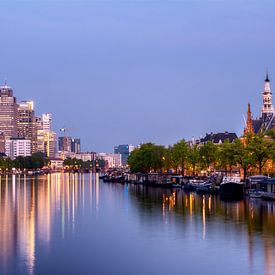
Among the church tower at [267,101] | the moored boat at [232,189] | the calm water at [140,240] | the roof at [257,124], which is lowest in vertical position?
the calm water at [140,240]

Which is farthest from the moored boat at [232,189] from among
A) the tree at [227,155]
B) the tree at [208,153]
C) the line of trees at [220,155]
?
the tree at [208,153]

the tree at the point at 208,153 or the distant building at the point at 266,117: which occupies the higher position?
the distant building at the point at 266,117

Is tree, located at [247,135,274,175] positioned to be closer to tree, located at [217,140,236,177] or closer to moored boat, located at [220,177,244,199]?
tree, located at [217,140,236,177]

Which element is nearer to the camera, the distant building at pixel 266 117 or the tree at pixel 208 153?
the tree at pixel 208 153

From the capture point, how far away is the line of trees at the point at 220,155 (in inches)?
4427

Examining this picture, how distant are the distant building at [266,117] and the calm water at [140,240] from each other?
80.6 metres

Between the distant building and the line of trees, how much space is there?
12.2 metres

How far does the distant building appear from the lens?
164250 millimetres

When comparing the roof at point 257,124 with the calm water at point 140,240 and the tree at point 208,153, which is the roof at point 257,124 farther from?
the calm water at point 140,240

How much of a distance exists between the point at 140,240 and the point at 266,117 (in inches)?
4785

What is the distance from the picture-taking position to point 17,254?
47.8 metres

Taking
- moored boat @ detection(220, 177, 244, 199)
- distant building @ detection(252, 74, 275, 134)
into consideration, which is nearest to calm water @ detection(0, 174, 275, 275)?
moored boat @ detection(220, 177, 244, 199)

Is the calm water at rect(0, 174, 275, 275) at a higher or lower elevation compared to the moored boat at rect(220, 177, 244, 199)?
lower

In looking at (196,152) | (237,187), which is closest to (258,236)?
(237,187)
